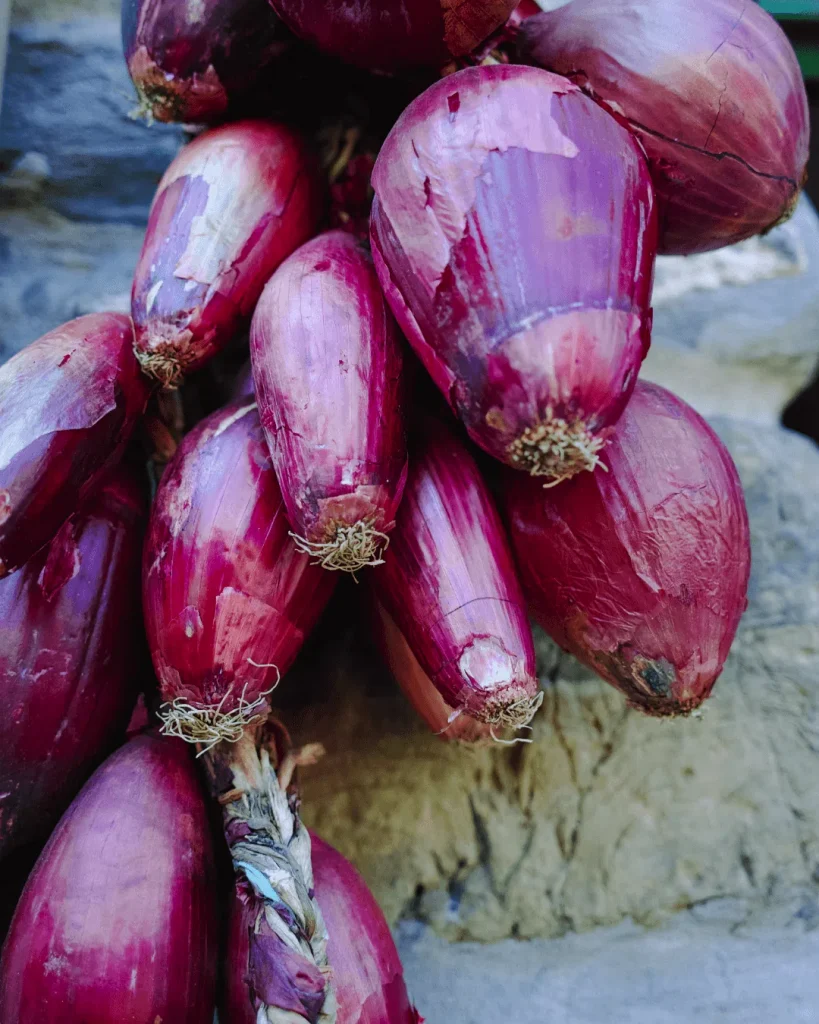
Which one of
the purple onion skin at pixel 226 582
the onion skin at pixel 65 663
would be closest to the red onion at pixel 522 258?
the purple onion skin at pixel 226 582

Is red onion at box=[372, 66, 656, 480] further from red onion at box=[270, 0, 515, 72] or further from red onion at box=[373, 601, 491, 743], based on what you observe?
red onion at box=[373, 601, 491, 743]

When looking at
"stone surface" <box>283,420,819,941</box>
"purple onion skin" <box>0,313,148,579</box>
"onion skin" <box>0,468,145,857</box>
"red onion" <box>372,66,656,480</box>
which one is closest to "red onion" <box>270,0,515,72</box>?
"red onion" <box>372,66,656,480</box>

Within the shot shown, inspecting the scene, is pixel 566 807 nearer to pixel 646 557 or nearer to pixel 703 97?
pixel 646 557

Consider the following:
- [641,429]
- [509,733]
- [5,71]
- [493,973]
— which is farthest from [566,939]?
[5,71]

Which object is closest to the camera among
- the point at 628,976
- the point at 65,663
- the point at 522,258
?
the point at 522,258

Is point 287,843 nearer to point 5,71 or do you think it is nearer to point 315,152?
point 315,152

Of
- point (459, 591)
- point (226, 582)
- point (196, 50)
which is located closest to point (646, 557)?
point (459, 591)
